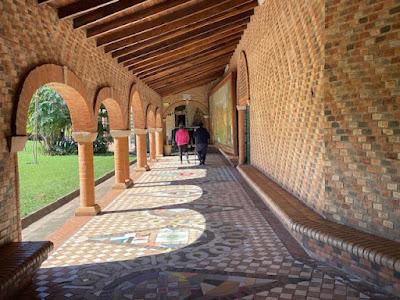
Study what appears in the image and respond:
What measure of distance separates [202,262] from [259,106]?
687cm

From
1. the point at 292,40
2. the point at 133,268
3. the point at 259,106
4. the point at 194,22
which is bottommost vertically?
the point at 133,268

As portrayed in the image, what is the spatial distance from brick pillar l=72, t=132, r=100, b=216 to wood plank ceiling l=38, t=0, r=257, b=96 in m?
1.90

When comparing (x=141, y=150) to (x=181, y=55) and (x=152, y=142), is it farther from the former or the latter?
(x=152, y=142)

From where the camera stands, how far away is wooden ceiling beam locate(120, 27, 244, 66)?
1080cm

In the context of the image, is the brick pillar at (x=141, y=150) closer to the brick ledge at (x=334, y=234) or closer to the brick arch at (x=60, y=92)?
the brick arch at (x=60, y=92)

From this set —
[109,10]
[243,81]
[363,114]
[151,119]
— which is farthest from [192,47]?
[151,119]

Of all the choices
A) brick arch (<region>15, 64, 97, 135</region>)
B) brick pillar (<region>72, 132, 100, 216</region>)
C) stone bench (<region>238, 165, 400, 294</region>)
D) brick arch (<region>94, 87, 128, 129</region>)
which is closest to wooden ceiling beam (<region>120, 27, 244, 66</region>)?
brick arch (<region>94, 87, 128, 129</region>)

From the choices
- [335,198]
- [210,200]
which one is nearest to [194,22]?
[210,200]

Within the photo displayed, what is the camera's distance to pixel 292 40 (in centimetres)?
701

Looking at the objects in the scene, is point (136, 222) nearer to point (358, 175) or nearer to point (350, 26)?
point (358, 175)

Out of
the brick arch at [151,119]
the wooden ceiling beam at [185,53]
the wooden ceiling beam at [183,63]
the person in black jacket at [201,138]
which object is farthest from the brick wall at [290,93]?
the brick arch at [151,119]

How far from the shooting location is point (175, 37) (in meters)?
9.96

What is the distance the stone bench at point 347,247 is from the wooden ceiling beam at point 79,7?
13.0 ft

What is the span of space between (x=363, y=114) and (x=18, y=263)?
390 centimetres
